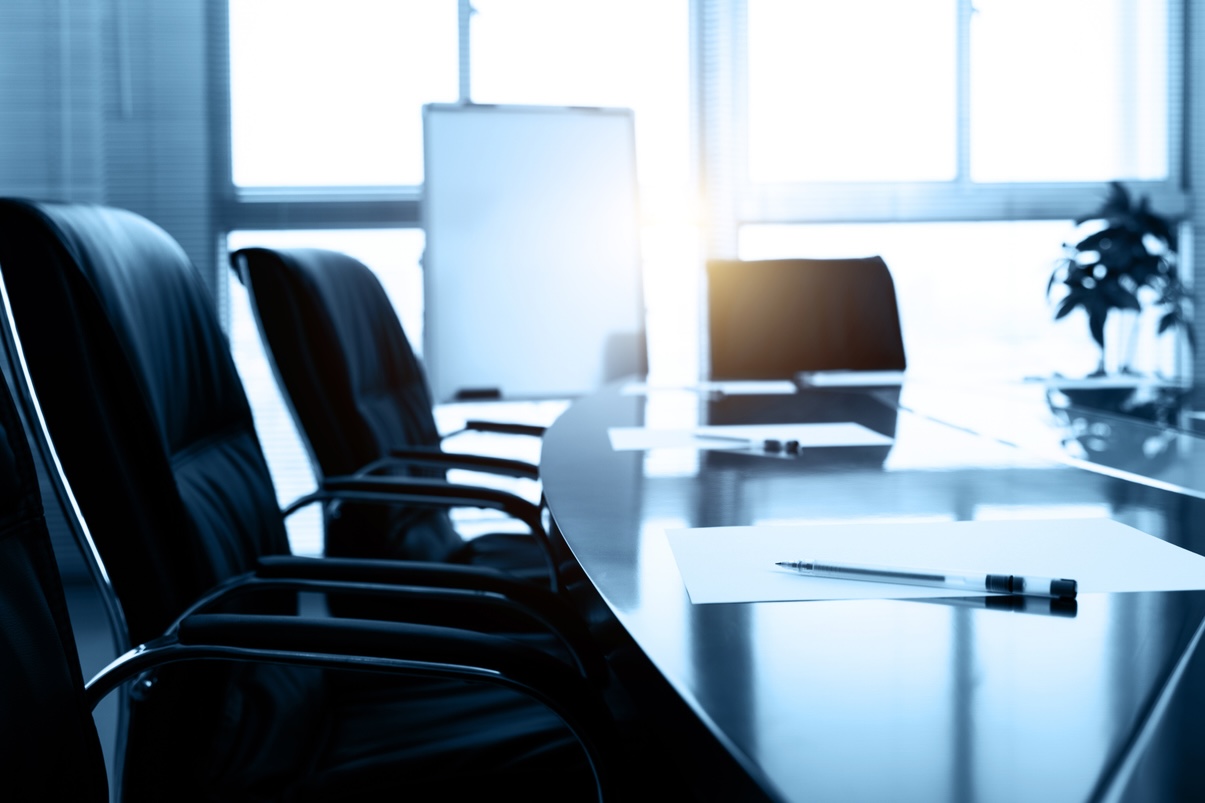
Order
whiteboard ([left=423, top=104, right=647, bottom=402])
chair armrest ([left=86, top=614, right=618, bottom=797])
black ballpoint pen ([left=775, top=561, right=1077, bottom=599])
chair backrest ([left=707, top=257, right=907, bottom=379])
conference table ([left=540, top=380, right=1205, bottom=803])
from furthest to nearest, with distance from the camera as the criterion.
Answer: whiteboard ([left=423, top=104, right=647, bottom=402]) < chair backrest ([left=707, top=257, right=907, bottom=379]) < chair armrest ([left=86, top=614, right=618, bottom=797]) < black ballpoint pen ([left=775, top=561, right=1077, bottom=599]) < conference table ([left=540, top=380, right=1205, bottom=803])

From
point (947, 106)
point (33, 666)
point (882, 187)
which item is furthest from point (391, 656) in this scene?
point (947, 106)

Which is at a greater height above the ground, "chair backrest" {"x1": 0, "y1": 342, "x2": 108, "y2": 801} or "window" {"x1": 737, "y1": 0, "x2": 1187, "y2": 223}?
"window" {"x1": 737, "y1": 0, "x2": 1187, "y2": 223}

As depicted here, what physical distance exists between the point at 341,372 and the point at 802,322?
1614mm

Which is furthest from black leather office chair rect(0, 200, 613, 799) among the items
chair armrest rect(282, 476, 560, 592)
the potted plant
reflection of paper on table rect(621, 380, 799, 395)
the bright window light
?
the potted plant

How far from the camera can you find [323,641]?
0.82m

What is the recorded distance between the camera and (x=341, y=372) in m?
1.72

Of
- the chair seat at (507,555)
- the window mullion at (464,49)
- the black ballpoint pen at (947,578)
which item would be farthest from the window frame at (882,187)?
the black ballpoint pen at (947,578)

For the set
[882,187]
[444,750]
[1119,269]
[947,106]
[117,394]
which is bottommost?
[444,750]

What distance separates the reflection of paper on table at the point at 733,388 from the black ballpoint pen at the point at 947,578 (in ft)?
4.79

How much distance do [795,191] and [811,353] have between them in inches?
57.2

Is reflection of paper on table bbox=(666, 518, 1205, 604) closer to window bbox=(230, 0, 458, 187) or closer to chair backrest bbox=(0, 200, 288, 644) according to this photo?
chair backrest bbox=(0, 200, 288, 644)

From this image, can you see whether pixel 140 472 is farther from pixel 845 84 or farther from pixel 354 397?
pixel 845 84

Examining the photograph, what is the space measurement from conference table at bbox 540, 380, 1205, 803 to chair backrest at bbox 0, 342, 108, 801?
0.36 m

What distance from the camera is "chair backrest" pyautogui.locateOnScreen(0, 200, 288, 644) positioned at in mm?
939
